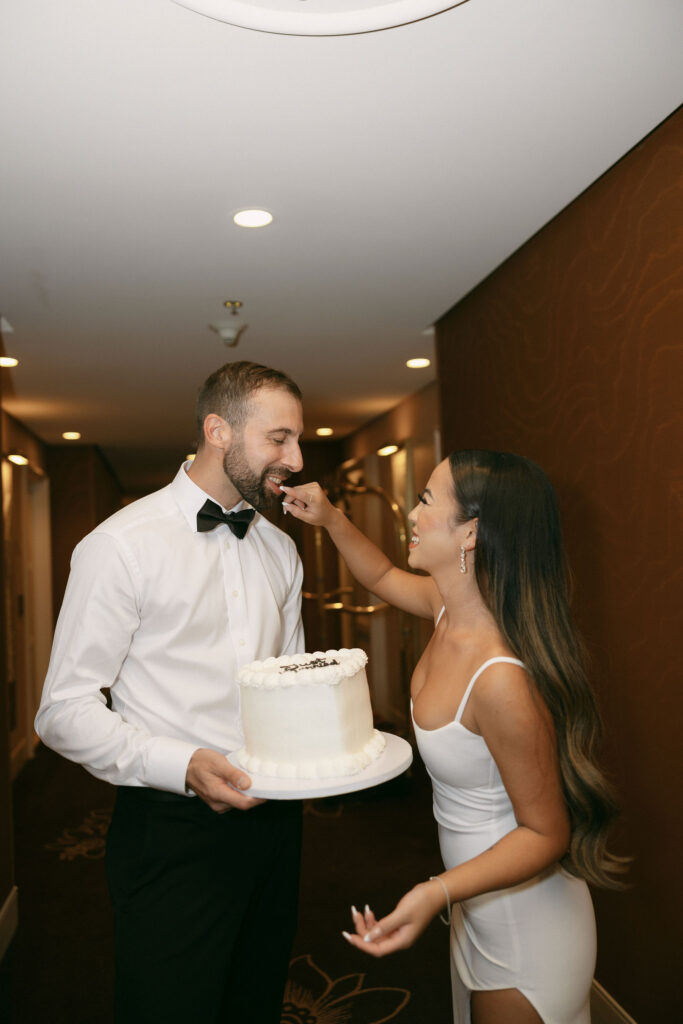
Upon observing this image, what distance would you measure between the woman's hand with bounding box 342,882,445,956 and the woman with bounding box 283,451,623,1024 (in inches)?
5.1

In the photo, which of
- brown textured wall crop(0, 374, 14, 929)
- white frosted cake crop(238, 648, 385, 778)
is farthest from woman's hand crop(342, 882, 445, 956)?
brown textured wall crop(0, 374, 14, 929)

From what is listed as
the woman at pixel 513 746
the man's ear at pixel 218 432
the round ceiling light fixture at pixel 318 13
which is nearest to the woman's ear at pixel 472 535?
the woman at pixel 513 746

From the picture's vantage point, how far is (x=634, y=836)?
105 inches

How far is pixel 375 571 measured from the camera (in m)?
2.38

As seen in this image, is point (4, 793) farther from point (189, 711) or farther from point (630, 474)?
point (630, 474)

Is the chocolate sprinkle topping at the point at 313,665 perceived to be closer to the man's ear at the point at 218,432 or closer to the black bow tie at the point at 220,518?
the black bow tie at the point at 220,518

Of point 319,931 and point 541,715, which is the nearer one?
point 541,715

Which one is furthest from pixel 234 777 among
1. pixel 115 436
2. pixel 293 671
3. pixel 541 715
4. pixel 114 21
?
pixel 115 436

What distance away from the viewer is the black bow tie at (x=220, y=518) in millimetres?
1956

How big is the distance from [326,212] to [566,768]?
206 cm

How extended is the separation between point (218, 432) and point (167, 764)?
0.79 meters

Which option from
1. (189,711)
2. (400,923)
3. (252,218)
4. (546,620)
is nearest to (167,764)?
(189,711)

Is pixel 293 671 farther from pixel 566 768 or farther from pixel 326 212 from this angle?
pixel 326 212

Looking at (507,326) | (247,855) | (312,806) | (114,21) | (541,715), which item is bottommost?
(312,806)
